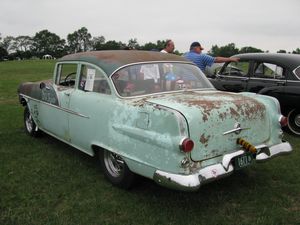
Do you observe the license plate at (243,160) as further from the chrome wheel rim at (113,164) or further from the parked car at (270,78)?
the parked car at (270,78)

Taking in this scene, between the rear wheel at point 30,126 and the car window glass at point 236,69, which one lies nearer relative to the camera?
→ the rear wheel at point 30,126

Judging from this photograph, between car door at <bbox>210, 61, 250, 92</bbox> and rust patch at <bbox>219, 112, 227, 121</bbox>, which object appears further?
car door at <bbox>210, 61, 250, 92</bbox>

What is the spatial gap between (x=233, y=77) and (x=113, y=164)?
444 cm

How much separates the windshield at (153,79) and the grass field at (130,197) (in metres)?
1.15

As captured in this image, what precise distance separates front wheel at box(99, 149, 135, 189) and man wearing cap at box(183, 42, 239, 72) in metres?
3.74

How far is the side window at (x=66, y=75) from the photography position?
226 inches

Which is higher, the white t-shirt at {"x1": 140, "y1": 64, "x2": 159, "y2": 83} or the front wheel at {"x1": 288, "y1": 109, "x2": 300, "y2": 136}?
the white t-shirt at {"x1": 140, "y1": 64, "x2": 159, "y2": 83}

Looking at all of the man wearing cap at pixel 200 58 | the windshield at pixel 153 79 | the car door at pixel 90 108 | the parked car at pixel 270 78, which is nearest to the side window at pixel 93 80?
the car door at pixel 90 108

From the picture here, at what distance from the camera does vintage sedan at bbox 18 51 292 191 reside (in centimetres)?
369

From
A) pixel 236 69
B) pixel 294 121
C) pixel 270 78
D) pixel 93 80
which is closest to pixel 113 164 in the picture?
pixel 93 80

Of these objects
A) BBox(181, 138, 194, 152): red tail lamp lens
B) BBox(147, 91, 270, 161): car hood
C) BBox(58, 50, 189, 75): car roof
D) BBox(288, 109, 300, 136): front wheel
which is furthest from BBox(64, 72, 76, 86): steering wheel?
BBox(288, 109, 300, 136): front wheel

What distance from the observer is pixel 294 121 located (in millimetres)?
7176

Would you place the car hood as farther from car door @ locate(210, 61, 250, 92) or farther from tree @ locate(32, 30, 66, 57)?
tree @ locate(32, 30, 66, 57)

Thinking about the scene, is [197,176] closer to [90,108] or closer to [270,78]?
[90,108]
